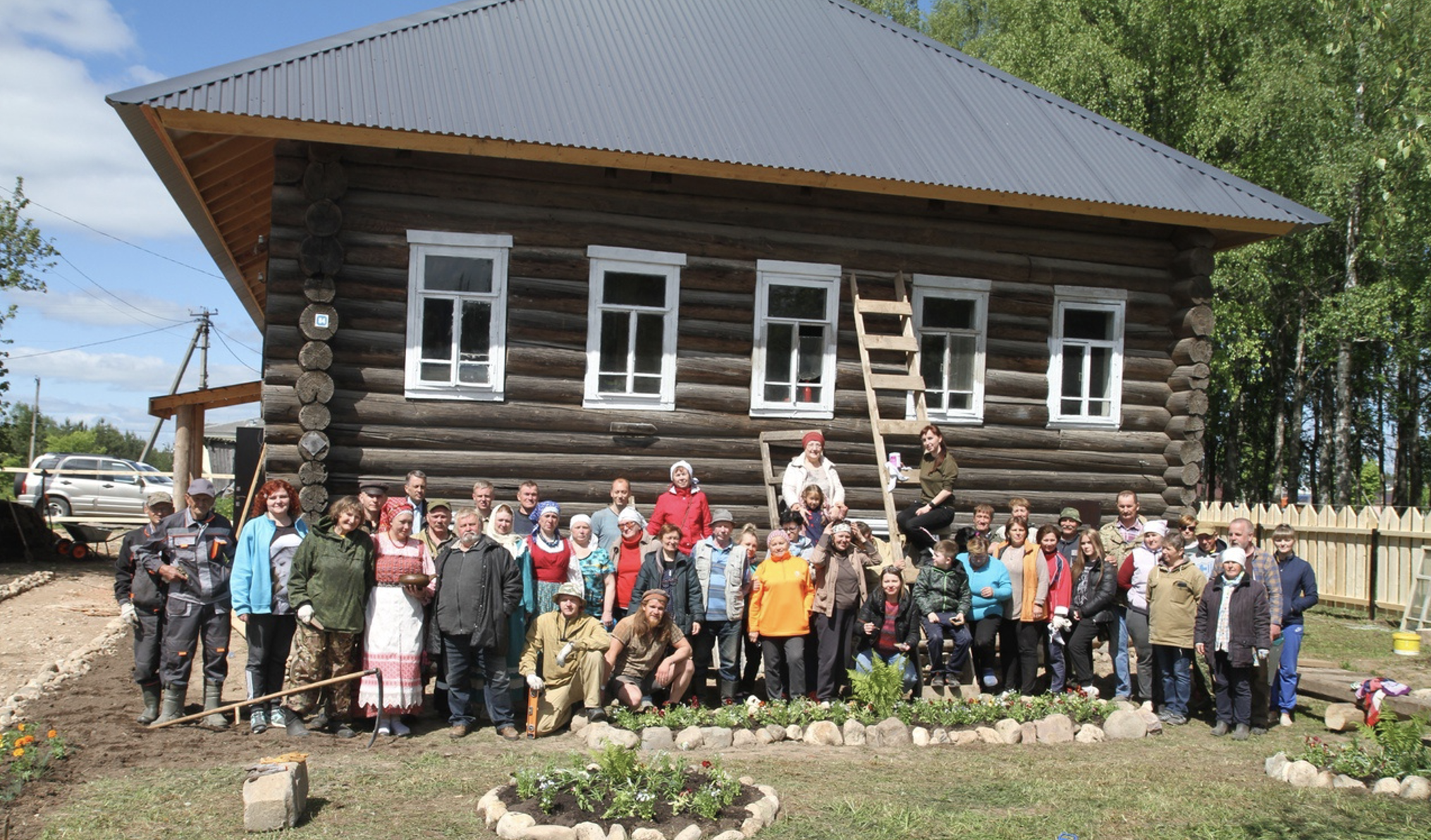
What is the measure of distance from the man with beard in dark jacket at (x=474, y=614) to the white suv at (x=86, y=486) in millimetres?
21174

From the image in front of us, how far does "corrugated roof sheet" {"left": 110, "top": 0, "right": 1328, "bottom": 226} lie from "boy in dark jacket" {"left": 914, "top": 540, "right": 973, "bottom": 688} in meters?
3.99

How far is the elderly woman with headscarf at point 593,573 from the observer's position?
→ 909cm

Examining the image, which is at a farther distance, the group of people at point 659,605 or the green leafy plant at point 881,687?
the green leafy plant at point 881,687

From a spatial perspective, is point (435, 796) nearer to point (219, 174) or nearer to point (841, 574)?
point (841, 574)

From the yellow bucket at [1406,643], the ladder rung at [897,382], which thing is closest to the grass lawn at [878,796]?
the ladder rung at [897,382]

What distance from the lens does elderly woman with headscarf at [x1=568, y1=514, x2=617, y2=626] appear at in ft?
29.8

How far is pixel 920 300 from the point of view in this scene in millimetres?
12453

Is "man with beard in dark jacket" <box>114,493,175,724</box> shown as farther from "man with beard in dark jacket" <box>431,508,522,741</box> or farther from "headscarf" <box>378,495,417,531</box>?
"man with beard in dark jacket" <box>431,508,522,741</box>

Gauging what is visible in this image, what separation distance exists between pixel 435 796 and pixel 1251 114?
23.4m

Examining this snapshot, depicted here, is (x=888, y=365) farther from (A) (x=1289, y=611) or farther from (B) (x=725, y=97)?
(A) (x=1289, y=611)

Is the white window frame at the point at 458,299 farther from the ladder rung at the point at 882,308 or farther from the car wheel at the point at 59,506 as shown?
the car wheel at the point at 59,506

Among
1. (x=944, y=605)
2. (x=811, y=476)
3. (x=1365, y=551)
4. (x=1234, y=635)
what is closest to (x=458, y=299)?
(x=811, y=476)

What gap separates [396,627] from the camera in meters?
8.30

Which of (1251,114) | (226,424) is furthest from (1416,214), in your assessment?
(226,424)
